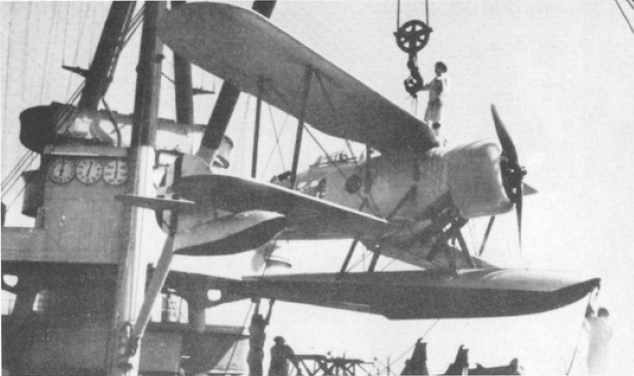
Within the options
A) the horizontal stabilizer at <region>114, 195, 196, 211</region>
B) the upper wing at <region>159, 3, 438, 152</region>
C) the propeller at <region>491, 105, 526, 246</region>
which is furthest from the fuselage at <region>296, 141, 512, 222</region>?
the horizontal stabilizer at <region>114, 195, 196, 211</region>

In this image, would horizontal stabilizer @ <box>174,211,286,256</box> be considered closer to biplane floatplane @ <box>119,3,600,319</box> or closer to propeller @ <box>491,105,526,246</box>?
biplane floatplane @ <box>119,3,600,319</box>

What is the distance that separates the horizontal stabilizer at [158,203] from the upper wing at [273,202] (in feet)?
0.96

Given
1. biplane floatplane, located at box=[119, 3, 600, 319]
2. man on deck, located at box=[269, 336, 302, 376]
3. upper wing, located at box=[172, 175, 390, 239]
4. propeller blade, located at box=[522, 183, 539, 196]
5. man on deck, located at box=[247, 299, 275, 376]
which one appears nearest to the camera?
upper wing, located at box=[172, 175, 390, 239]

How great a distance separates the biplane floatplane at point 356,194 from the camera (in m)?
8.50

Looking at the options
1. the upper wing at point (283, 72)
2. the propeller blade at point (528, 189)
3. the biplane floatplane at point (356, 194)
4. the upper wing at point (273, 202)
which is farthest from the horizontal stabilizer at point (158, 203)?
the propeller blade at point (528, 189)

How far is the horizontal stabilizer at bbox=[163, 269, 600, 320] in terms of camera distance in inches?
348

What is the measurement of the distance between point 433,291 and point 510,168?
2.14 m

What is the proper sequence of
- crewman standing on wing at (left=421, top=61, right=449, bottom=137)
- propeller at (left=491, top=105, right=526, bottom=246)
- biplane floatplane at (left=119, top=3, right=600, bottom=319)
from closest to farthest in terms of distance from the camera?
biplane floatplane at (left=119, top=3, right=600, bottom=319) < propeller at (left=491, top=105, right=526, bottom=246) < crewman standing on wing at (left=421, top=61, right=449, bottom=137)

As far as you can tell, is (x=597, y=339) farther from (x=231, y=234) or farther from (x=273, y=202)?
(x=231, y=234)

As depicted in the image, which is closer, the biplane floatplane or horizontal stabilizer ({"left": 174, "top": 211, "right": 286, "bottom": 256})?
the biplane floatplane

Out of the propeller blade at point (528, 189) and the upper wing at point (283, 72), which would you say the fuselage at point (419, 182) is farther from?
the propeller blade at point (528, 189)

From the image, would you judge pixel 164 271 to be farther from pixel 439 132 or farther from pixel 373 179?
pixel 439 132

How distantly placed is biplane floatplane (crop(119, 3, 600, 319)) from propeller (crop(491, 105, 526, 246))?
0.05 feet

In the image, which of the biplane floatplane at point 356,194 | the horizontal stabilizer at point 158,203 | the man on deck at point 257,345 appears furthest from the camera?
the man on deck at point 257,345
